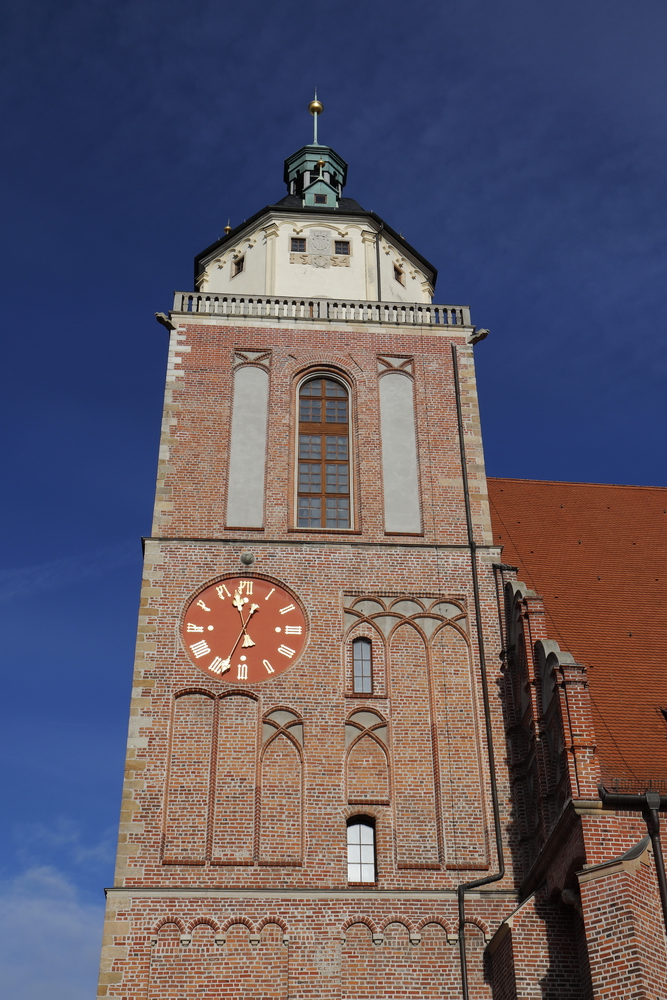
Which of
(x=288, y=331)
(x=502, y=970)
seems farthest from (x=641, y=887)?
(x=288, y=331)

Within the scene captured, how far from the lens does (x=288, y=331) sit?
22.4 meters

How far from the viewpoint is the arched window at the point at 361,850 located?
1647 cm

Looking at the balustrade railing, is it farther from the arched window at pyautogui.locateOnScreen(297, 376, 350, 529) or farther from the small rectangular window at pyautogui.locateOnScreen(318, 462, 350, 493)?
the small rectangular window at pyautogui.locateOnScreen(318, 462, 350, 493)

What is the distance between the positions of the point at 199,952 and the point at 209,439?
8682 millimetres

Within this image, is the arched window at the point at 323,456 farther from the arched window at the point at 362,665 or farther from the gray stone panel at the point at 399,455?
the arched window at the point at 362,665

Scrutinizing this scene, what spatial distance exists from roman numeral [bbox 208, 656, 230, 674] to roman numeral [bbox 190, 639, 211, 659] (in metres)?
0.19

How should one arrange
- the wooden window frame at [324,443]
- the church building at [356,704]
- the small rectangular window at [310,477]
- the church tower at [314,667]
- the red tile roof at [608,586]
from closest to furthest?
the church building at [356,704], the church tower at [314,667], the red tile roof at [608,586], the wooden window frame at [324,443], the small rectangular window at [310,477]

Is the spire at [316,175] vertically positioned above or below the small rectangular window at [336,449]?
above

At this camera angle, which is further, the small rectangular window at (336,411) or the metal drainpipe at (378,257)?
the metal drainpipe at (378,257)

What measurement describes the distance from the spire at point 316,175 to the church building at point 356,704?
4.41 meters

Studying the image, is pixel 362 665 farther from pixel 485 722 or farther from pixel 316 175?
pixel 316 175

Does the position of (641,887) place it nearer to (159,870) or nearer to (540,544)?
(159,870)

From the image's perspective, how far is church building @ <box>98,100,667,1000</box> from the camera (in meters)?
15.2

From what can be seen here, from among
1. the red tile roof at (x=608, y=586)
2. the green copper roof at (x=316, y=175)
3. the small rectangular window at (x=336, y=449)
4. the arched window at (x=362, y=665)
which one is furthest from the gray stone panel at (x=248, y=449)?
the green copper roof at (x=316, y=175)
